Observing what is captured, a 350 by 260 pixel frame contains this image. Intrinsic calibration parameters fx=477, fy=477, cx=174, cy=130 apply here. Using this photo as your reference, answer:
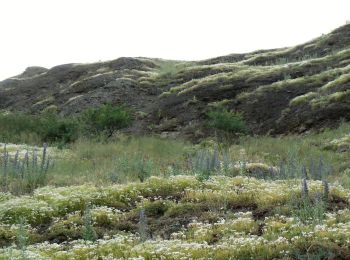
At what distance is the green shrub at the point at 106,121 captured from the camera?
36.8 metres

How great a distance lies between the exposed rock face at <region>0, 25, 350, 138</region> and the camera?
114 feet

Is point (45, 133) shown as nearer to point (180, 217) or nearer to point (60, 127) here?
point (60, 127)

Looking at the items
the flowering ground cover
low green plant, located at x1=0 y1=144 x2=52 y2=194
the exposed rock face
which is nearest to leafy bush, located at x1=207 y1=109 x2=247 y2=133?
the exposed rock face

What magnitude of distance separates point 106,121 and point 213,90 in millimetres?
12905

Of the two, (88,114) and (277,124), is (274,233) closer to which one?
(277,124)

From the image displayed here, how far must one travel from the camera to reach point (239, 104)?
4084cm

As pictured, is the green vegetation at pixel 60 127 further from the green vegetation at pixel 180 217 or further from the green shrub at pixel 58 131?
the green vegetation at pixel 180 217

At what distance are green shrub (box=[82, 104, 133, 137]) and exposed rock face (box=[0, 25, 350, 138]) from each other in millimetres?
3705

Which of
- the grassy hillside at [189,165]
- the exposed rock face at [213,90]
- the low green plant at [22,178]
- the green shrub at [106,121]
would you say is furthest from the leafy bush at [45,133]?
the low green plant at [22,178]

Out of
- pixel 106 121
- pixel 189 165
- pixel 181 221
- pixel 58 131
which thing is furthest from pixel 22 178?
pixel 106 121

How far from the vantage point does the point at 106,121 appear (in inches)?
1453

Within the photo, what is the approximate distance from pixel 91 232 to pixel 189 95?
3722 cm

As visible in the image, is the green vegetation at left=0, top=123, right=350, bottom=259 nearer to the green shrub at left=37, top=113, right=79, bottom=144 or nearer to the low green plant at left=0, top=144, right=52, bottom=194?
the low green plant at left=0, top=144, right=52, bottom=194

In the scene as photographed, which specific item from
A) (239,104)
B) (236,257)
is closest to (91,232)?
(236,257)
